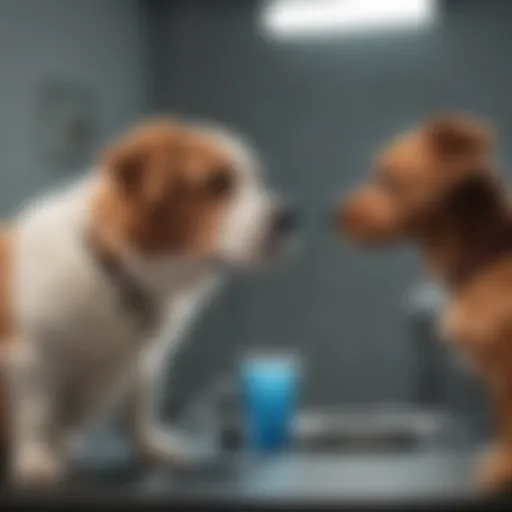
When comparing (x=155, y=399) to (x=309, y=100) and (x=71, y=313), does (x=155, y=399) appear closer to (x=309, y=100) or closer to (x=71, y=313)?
(x=71, y=313)

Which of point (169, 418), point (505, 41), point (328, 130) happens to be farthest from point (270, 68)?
point (169, 418)

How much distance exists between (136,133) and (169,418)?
1.15ft

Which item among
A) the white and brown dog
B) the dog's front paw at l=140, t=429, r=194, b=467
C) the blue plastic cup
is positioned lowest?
the dog's front paw at l=140, t=429, r=194, b=467

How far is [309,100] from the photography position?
1.73m

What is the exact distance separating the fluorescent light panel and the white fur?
0.81 meters

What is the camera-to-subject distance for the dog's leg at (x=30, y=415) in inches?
32.9

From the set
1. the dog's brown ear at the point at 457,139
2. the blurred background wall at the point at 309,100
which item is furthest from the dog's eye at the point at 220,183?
the blurred background wall at the point at 309,100

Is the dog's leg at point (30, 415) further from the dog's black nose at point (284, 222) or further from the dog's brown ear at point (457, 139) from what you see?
the dog's brown ear at point (457, 139)

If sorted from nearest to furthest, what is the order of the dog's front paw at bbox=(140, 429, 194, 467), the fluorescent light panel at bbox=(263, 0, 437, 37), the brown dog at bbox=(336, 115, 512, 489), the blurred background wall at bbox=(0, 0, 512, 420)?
the brown dog at bbox=(336, 115, 512, 489), the dog's front paw at bbox=(140, 429, 194, 467), the blurred background wall at bbox=(0, 0, 512, 420), the fluorescent light panel at bbox=(263, 0, 437, 37)

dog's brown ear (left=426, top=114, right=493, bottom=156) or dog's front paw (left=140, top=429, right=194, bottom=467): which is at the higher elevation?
dog's brown ear (left=426, top=114, right=493, bottom=156)

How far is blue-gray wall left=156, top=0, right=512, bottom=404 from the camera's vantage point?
1.61 metres

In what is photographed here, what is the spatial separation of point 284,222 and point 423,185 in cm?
10

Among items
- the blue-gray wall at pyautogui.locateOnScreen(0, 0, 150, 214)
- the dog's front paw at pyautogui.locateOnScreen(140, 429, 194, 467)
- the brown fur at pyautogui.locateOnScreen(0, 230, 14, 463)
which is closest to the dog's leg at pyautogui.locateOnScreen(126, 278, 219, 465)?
the dog's front paw at pyautogui.locateOnScreen(140, 429, 194, 467)

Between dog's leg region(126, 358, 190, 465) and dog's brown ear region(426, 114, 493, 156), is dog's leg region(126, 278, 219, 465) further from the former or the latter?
dog's brown ear region(426, 114, 493, 156)
